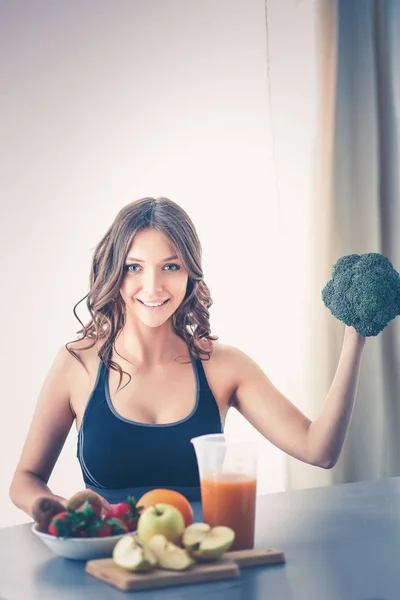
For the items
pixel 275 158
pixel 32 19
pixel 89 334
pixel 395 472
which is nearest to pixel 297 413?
pixel 89 334

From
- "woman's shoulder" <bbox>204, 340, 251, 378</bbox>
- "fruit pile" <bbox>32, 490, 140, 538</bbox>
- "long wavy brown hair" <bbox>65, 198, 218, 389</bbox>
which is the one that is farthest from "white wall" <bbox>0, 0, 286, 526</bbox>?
"fruit pile" <bbox>32, 490, 140, 538</bbox>

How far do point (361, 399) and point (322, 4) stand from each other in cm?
146

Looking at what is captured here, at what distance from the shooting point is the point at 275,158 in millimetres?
3029

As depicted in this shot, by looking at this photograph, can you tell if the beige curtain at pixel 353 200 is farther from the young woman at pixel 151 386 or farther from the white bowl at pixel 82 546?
the white bowl at pixel 82 546

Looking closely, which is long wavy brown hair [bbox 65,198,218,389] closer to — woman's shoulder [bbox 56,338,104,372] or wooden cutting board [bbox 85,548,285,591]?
woman's shoulder [bbox 56,338,104,372]

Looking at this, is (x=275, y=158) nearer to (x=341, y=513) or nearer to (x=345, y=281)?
(x=345, y=281)

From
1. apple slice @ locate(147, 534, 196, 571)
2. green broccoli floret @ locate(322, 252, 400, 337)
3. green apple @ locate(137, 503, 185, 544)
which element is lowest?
apple slice @ locate(147, 534, 196, 571)

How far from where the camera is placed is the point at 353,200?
9.74 ft

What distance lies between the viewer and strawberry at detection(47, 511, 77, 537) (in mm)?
1213

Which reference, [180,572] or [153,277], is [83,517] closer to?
[180,572]

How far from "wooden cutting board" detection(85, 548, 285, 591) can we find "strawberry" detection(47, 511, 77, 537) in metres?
0.06

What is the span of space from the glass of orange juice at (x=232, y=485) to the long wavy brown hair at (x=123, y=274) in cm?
A: 74

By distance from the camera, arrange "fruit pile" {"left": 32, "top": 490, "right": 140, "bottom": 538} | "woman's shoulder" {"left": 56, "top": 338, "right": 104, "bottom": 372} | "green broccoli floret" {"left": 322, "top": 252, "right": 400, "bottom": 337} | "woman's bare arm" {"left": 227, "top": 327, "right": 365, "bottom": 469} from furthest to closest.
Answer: "woman's shoulder" {"left": 56, "top": 338, "right": 104, "bottom": 372}
"woman's bare arm" {"left": 227, "top": 327, "right": 365, "bottom": 469}
"green broccoli floret" {"left": 322, "top": 252, "right": 400, "bottom": 337}
"fruit pile" {"left": 32, "top": 490, "right": 140, "bottom": 538}

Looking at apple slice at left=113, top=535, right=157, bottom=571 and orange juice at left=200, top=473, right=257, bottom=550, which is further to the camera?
orange juice at left=200, top=473, right=257, bottom=550
